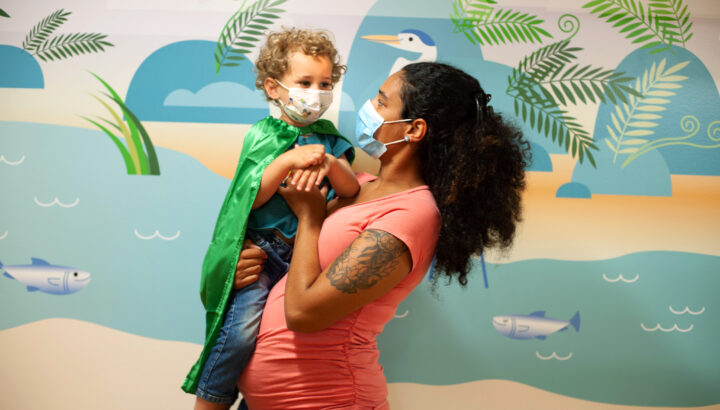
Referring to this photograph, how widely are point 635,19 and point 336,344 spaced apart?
188 centimetres

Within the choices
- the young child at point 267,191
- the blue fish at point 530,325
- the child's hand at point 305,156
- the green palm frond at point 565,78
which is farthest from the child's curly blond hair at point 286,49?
the blue fish at point 530,325

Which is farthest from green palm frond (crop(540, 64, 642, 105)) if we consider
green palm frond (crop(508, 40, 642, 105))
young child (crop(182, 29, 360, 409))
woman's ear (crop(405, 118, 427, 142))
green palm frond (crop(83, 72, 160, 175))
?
green palm frond (crop(83, 72, 160, 175))

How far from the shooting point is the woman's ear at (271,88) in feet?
6.31

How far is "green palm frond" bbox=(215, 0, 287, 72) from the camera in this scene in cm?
226

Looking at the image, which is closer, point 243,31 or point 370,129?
point 370,129

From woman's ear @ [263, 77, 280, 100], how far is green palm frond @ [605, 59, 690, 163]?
4.71 feet

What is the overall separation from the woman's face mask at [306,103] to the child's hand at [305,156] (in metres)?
0.21

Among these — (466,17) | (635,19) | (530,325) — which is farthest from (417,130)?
(635,19)

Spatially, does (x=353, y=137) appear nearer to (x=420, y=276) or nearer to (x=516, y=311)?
(x=420, y=276)

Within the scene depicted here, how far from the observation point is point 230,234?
1743 millimetres

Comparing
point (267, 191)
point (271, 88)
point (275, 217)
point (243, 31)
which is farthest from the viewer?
point (243, 31)

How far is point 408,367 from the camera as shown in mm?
2328

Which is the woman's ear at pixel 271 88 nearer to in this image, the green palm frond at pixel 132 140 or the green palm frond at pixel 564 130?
the green palm frond at pixel 132 140

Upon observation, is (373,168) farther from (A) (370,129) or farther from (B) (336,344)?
(B) (336,344)
